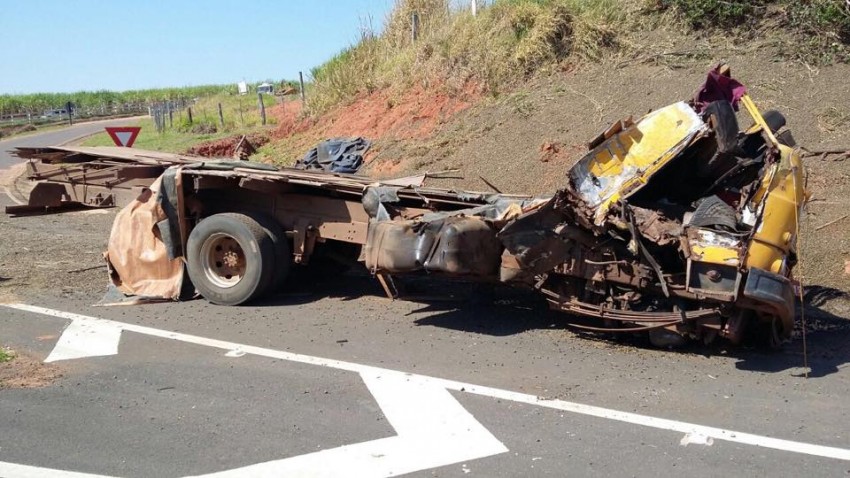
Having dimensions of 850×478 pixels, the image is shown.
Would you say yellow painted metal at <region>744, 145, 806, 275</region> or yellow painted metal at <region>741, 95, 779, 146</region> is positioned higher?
yellow painted metal at <region>741, 95, 779, 146</region>

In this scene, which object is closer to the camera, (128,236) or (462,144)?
(128,236)

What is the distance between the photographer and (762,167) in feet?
20.3

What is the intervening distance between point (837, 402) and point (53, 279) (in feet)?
27.5

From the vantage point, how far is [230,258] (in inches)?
329

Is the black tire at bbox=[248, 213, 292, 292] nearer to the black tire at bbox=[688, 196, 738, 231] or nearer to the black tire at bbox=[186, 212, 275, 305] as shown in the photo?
the black tire at bbox=[186, 212, 275, 305]

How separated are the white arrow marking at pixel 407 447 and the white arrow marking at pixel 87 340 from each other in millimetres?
2646

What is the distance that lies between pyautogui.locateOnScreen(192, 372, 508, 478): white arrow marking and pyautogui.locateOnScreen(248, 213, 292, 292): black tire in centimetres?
298

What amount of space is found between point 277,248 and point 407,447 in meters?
3.93

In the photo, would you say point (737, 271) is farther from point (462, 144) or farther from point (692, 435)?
point (462, 144)

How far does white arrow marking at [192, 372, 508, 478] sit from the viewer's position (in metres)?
4.29

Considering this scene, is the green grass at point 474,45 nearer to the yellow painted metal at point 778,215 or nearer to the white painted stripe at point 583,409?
the yellow painted metal at point 778,215

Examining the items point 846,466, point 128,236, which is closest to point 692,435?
point 846,466

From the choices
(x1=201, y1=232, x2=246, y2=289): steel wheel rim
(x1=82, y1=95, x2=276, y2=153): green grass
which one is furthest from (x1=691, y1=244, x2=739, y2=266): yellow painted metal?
(x1=82, y1=95, x2=276, y2=153): green grass

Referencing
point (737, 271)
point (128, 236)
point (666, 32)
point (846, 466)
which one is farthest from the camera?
point (666, 32)
